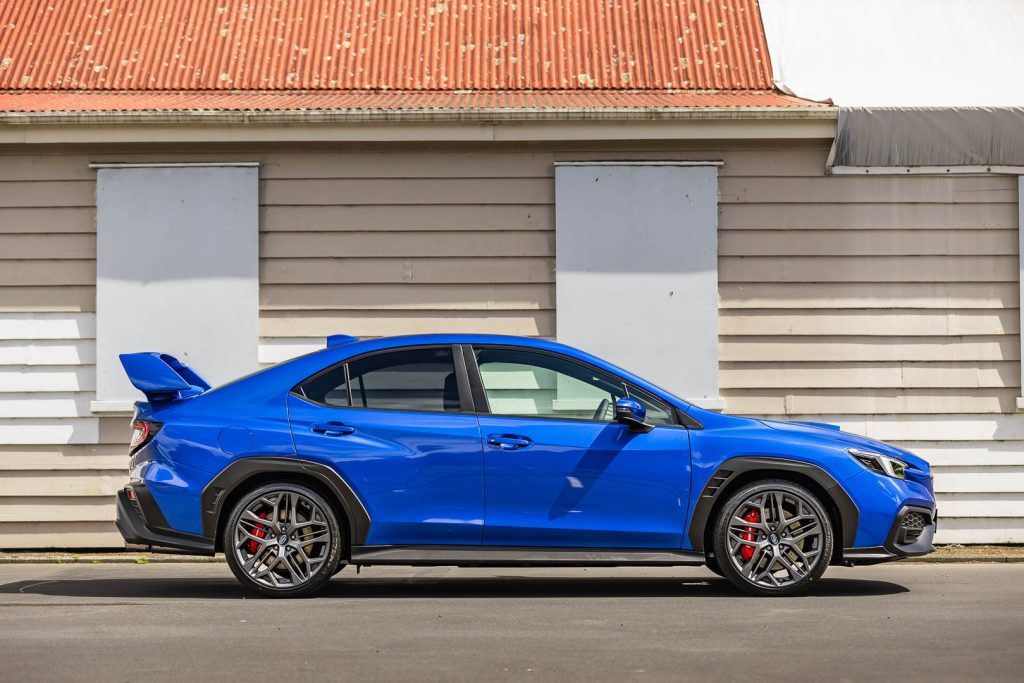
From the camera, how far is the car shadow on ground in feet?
27.7

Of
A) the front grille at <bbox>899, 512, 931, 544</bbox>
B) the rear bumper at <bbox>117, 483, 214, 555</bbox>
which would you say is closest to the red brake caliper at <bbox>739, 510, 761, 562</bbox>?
the front grille at <bbox>899, 512, 931, 544</bbox>

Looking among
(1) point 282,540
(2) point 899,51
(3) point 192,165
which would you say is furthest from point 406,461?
(2) point 899,51

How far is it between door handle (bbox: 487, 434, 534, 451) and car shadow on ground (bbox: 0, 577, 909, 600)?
0.95 m

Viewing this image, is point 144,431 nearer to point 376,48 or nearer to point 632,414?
point 632,414

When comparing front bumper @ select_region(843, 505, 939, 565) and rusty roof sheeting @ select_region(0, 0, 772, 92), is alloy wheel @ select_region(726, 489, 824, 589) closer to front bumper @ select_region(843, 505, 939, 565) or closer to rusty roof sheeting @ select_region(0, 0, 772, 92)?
front bumper @ select_region(843, 505, 939, 565)

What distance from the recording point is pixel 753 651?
6289mm

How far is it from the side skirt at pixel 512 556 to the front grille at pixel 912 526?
1196 mm

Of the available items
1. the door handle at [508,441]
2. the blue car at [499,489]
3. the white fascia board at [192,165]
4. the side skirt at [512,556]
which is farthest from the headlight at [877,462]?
the white fascia board at [192,165]

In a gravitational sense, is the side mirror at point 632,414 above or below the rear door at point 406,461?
above

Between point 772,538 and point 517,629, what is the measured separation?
72.0 inches

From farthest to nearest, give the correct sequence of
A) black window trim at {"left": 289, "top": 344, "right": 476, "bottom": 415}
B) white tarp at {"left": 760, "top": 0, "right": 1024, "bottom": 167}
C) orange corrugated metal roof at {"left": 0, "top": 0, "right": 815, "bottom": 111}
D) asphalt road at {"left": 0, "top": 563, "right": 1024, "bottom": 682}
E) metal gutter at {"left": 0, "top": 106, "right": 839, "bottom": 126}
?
1. orange corrugated metal roof at {"left": 0, "top": 0, "right": 815, "bottom": 111}
2. white tarp at {"left": 760, "top": 0, "right": 1024, "bottom": 167}
3. metal gutter at {"left": 0, "top": 106, "right": 839, "bottom": 126}
4. black window trim at {"left": 289, "top": 344, "right": 476, "bottom": 415}
5. asphalt road at {"left": 0, "top": 563, "right": 1024, "bottom": 682}

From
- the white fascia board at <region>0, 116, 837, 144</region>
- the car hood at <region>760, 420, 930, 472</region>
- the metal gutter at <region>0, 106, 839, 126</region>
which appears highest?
the metal gutter at <region>0, 106, 839, 126</region>

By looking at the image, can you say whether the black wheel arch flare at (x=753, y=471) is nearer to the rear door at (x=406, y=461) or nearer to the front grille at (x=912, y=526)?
the front grille at (x=912, y=526)

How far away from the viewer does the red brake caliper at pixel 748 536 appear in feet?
26.5
